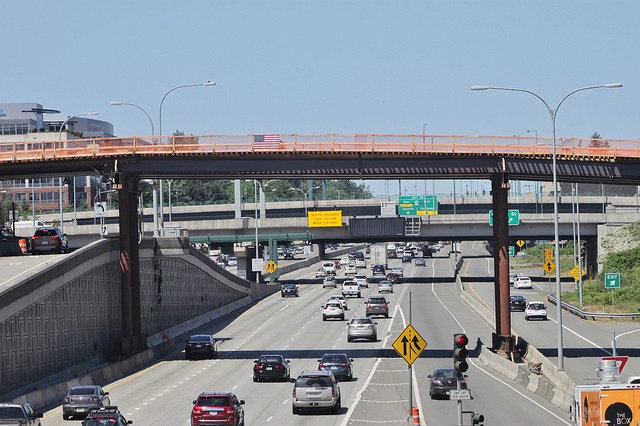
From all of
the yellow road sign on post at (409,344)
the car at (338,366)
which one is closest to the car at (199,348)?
the car at (338,366)

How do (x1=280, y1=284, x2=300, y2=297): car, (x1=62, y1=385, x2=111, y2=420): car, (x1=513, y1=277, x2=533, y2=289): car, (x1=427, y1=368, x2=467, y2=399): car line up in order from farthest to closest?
→ (x1=513, y1=277, x2=533, y2=289): car, (x1=280, y1=284, x2=300, y2=297): car, (x1=427, y1=368, x2=467, y2=399): car, (x1=62, y1=385, x2=111, y2=420): car

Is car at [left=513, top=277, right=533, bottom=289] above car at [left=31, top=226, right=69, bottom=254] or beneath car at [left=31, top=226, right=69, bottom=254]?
beneath

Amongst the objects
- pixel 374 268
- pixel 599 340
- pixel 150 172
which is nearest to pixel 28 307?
pixel 150 172

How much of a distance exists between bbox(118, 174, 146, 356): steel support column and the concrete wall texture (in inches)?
38.1

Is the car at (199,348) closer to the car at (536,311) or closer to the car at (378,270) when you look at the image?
the car at (536,311)

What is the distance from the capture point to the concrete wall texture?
51.6 m

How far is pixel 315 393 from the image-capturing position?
42125 mm

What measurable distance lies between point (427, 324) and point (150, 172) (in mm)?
31624

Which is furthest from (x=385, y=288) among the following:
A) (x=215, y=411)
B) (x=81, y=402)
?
(x=215, y=411)

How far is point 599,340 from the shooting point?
76.2 meters

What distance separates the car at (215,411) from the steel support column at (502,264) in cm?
2990

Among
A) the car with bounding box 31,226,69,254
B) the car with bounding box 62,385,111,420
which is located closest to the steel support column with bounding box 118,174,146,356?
the car with bounding box 31,226,69,254

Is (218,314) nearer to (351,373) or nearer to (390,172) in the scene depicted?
(390,172)

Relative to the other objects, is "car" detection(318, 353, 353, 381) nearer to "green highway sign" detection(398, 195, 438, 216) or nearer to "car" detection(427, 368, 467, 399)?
"car" detection(427, 368, 467, 399)
